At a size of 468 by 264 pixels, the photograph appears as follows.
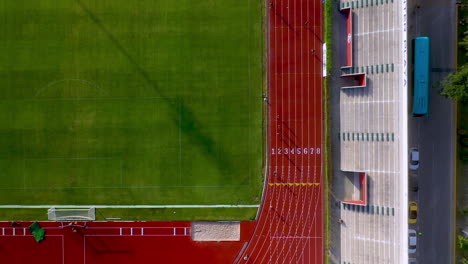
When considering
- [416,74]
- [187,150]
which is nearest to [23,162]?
[187,150]

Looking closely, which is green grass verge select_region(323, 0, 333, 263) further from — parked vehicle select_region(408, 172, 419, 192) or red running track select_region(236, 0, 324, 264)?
parked vehicle select_region(408, 172, 419, 192)

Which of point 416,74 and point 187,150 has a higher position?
point 416,74

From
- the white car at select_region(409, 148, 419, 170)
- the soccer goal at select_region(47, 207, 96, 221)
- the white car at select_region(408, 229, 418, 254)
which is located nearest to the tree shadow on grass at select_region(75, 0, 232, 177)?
the soccer goal at select_region(47, 207, 96, 221)

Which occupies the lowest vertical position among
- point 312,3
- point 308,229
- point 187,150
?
point 308,229

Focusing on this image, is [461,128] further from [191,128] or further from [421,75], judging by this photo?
[191,128]

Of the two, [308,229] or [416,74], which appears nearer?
[416,74]

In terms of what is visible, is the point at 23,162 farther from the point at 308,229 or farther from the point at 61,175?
the point at 308,229

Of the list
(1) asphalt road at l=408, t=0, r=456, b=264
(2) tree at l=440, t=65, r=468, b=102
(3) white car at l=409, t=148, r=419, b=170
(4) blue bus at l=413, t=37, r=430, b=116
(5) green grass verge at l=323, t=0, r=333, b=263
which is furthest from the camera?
(5) green grass verge at l=323, t=0, r=333, b=263
